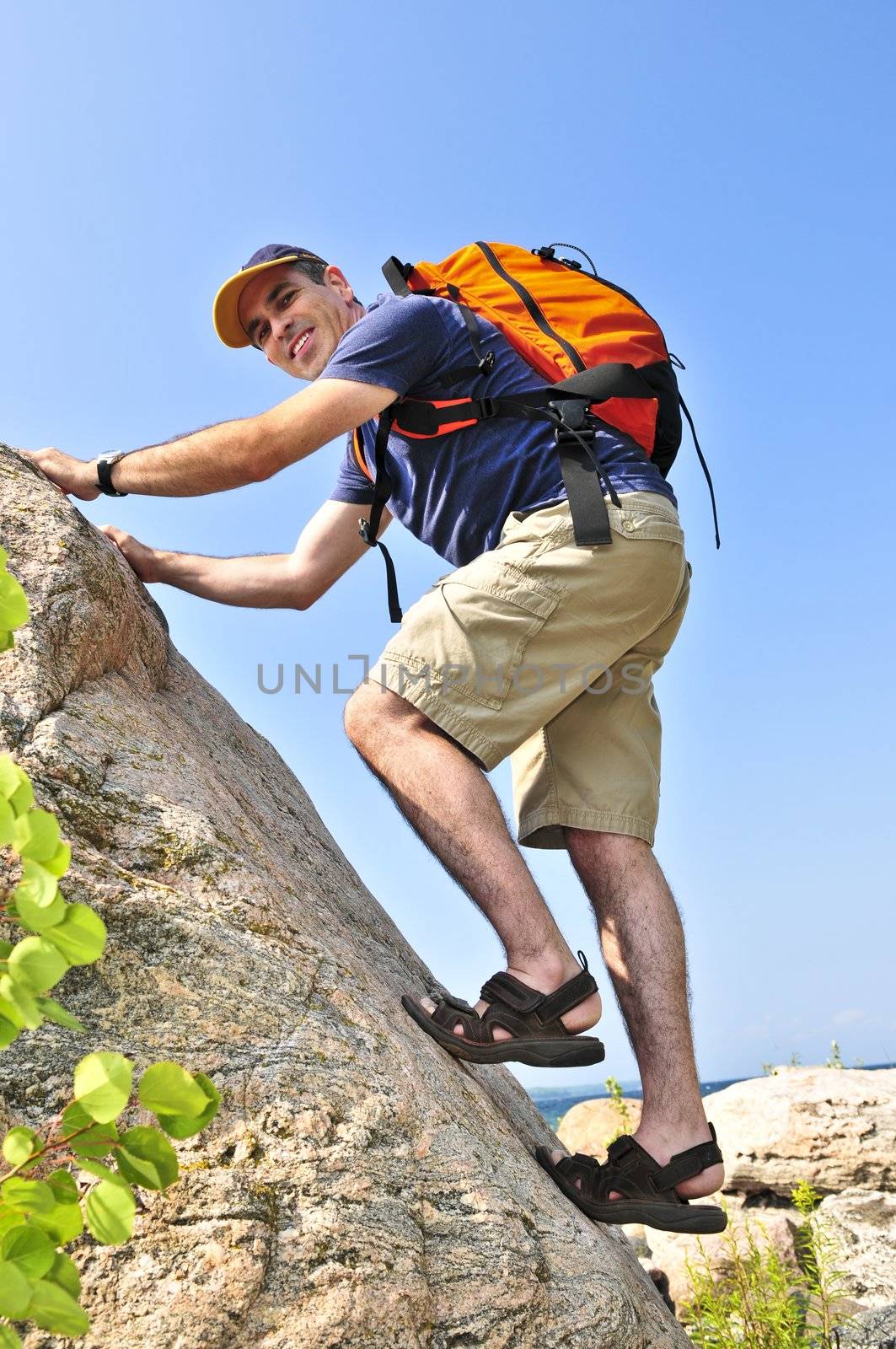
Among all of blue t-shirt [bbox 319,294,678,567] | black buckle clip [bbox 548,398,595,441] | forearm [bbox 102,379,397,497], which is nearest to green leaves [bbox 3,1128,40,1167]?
forearm [bbox 102,379,397,497]

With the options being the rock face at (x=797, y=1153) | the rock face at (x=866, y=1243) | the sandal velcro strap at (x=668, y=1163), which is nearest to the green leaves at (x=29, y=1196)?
the sandal velcro strap at (x=668, y=1163)

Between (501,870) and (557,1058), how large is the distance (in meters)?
0.55

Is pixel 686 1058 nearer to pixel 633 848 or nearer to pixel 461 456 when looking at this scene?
pixel 633 848

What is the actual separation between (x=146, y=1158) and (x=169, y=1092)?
0.11m

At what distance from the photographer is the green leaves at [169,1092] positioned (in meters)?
1.42

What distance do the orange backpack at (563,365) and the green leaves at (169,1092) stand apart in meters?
2.41

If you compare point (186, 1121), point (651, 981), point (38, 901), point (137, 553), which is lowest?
point (186, 1121)

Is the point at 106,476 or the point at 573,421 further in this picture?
the point at 106,476

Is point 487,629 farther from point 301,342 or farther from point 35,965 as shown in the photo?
point 35,965

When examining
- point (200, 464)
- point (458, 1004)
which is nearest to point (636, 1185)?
point (458, 1004)

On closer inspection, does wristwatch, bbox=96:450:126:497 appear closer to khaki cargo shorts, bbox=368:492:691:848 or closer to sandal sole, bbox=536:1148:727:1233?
khaki cargo shorts, bbox=368:492:691:848

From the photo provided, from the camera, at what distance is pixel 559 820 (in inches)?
149

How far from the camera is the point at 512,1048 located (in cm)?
311

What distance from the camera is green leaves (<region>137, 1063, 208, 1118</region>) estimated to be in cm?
142
